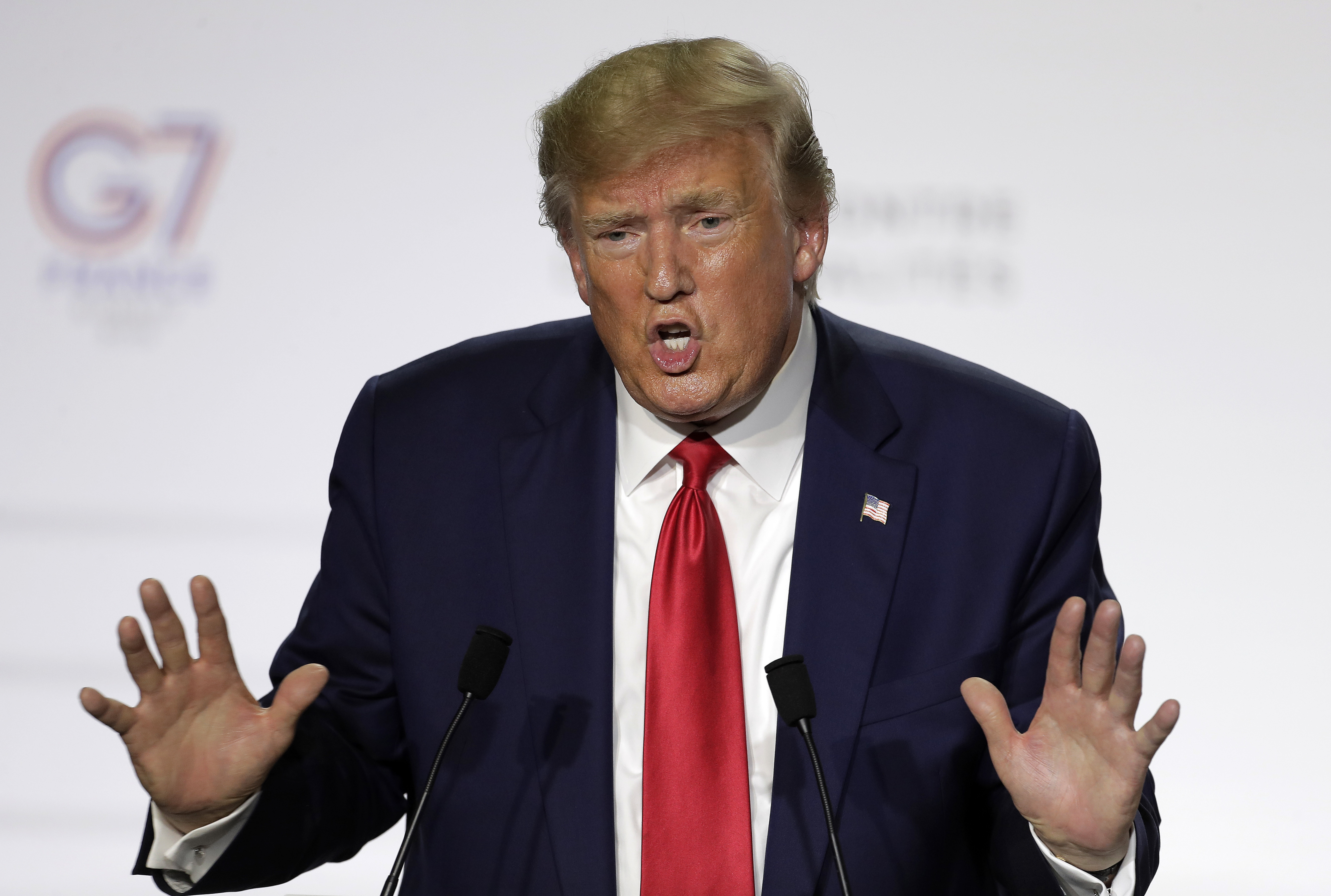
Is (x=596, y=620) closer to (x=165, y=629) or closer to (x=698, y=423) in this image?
(x=698, y=423)

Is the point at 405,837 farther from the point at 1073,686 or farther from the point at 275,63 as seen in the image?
the point at 275,63

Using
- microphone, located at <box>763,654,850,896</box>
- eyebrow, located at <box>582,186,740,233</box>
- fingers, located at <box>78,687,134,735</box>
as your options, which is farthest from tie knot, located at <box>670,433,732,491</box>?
fingers, located at <box>78,687,134,735</box>

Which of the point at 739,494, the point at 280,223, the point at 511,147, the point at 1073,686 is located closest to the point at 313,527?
the point at 280,223

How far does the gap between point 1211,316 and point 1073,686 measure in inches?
70.4

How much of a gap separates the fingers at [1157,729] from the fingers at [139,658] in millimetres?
1106

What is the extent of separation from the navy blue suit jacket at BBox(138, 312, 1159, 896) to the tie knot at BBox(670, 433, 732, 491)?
117 millimetres

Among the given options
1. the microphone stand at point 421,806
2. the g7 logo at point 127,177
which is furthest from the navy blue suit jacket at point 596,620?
the g7 logo at point 127,177

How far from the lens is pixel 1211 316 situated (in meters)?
2.92

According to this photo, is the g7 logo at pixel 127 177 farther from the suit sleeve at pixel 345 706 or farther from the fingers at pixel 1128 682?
the fingers at pixel 1128 682

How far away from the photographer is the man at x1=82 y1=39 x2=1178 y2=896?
1621 millimetres

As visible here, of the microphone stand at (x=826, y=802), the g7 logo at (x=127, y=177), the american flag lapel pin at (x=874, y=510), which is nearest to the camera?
the microphone stand at (x=826, y=802)

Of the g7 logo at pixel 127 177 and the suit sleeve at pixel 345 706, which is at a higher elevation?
the g7 logo at pixel 127 177

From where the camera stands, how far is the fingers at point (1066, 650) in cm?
141

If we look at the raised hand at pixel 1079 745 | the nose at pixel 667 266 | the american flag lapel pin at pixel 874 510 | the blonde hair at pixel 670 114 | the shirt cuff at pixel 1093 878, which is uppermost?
the blonde hair at pixel 670 114
